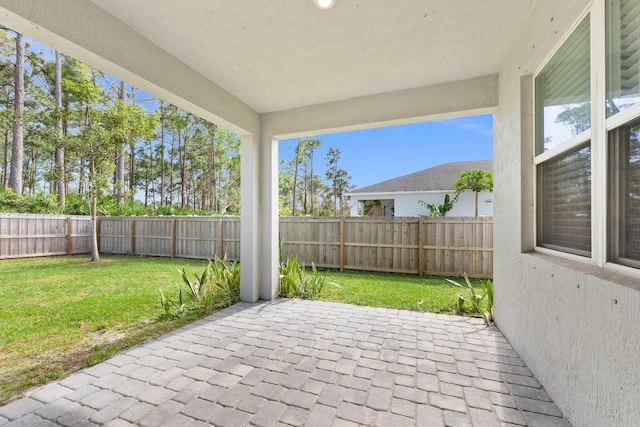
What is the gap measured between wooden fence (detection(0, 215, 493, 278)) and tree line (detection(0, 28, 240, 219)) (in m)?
1.33

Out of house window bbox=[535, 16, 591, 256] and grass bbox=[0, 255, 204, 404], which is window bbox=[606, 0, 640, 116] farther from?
grass bbox=[0, 255, 204, 404]

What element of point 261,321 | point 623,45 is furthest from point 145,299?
point 623,45

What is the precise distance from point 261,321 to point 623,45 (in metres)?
3.91

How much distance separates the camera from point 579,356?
64.2 inches

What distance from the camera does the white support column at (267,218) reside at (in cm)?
457

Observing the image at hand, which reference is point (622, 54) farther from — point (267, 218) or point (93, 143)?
point (93, 143)

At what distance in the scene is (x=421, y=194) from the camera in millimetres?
13734

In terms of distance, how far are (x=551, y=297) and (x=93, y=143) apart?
1068cm

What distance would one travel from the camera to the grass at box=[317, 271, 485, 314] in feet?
14.4

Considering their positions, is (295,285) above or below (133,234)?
below

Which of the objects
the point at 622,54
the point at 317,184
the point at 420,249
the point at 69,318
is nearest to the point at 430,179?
the point at 420,249

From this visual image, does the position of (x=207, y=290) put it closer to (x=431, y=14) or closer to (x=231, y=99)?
(x=231, y=99)

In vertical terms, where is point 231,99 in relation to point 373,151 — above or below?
below

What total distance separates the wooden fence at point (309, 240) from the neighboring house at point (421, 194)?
693 cm
